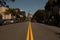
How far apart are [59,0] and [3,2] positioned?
3143 centimetres

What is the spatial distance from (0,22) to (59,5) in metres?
38.3

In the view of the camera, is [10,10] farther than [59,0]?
Yes

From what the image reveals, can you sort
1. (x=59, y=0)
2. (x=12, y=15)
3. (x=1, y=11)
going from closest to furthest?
(x=59, y=0) < (x=1, y=11) < (x=12, y=15)

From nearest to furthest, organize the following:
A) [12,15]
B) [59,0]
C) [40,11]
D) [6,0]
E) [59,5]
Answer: [6,0], [59,0], [59,5], [12,15], [40,11]

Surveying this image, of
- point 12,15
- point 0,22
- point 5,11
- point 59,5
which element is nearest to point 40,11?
point 12,15

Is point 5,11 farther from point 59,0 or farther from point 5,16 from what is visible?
point 59,0

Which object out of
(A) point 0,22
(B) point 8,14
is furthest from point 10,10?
(A) point 0,22

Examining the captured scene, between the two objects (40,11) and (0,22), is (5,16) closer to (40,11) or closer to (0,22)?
(0,22)

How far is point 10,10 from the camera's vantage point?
127 metres

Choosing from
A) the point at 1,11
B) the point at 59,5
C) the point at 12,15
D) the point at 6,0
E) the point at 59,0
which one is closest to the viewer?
the point at 6,0

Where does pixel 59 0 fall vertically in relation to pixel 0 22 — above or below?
above

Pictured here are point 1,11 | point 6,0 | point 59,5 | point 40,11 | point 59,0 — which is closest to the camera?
point 6,0

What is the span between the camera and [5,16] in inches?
4798

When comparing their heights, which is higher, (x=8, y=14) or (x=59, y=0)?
(x=59, y=0)
